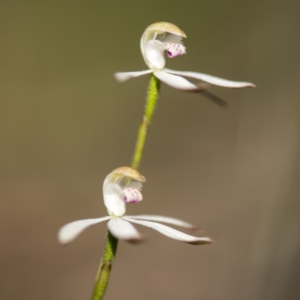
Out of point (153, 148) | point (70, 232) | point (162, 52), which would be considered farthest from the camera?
point (153, 148)

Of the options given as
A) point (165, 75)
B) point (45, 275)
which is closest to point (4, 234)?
point (45, 275)

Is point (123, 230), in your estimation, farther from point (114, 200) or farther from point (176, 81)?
point (176, 81)

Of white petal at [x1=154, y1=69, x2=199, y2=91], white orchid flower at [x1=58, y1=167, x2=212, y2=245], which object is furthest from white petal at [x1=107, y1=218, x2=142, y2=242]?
white petal at [x1=154, y1=69, x2=199, y2=91]

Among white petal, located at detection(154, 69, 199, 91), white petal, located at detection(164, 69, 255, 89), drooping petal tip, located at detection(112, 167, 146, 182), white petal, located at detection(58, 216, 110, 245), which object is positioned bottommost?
white petal, located at detection(58, 216, 110, 245)

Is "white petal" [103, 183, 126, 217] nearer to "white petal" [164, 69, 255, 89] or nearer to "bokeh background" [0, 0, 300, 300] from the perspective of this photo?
"white petal" [164, 69, 255, 89]

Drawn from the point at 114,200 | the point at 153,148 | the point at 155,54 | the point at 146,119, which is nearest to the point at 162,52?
the point at 155,54

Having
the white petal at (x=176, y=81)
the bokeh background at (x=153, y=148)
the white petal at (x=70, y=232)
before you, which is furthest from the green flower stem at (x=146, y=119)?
the bokeh background at (x=153, y=148)
